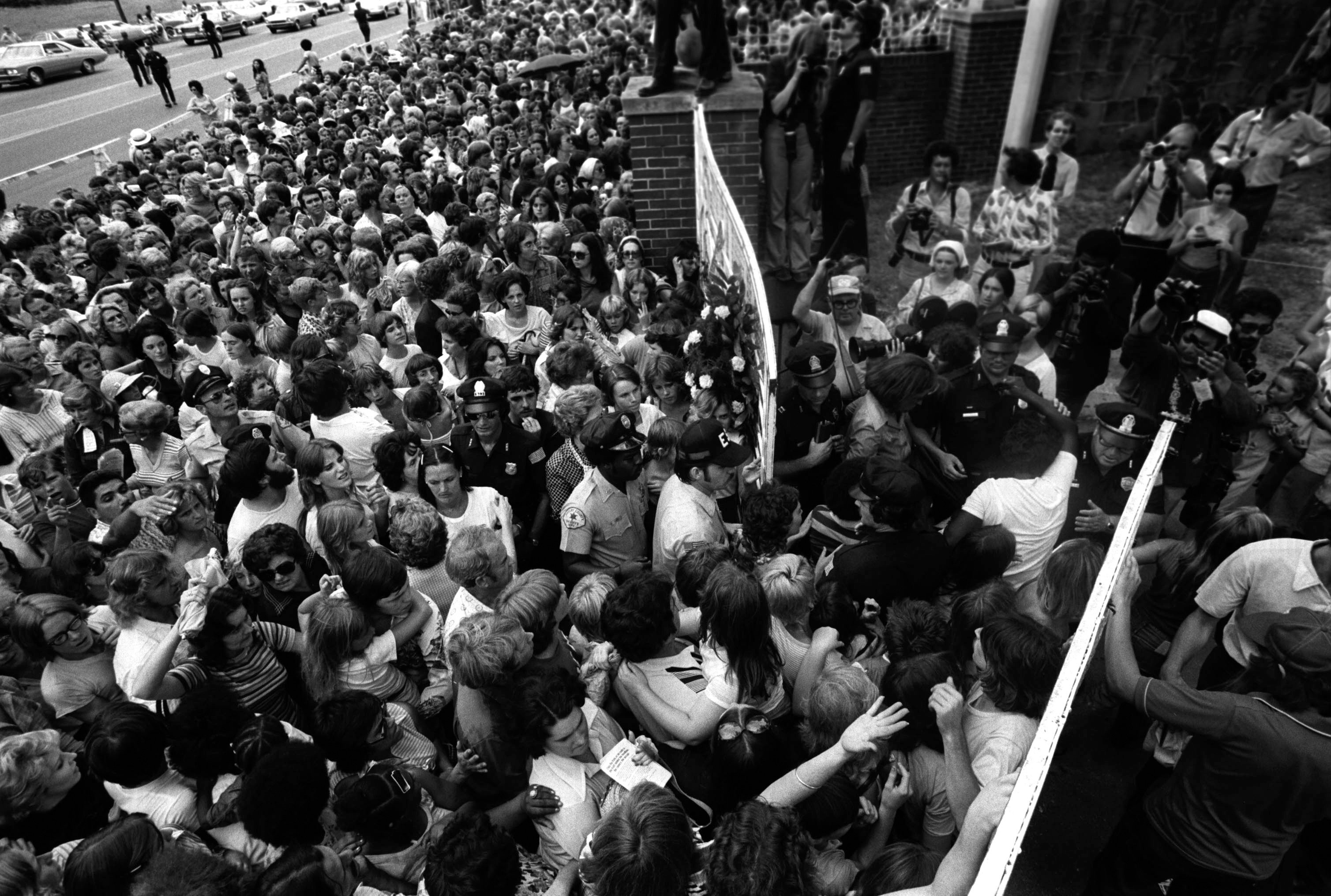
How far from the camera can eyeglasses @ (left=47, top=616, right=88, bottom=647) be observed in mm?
2771

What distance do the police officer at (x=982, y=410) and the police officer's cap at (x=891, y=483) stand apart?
1122mm

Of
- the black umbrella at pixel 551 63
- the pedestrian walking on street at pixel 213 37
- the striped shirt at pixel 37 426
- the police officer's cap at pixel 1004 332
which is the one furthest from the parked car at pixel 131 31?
the police officer's cap at pixel 1004 332

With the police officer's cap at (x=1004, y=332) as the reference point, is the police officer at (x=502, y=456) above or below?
below

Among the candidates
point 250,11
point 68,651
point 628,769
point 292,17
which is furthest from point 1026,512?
point 250,11

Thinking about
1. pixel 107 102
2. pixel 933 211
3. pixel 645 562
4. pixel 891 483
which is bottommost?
pixel 107 102

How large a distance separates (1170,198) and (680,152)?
404 centimetres

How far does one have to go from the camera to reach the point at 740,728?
7.43 ft

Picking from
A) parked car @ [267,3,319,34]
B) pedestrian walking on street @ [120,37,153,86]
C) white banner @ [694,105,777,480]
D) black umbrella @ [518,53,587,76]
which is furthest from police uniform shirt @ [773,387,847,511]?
parked car @ [267,3,319,34]

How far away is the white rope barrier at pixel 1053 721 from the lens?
5.18 feet

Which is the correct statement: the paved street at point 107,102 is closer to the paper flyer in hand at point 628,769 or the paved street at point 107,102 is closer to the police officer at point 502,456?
the police officer at point 502,456

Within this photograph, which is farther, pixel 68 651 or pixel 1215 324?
pixel 1215 324

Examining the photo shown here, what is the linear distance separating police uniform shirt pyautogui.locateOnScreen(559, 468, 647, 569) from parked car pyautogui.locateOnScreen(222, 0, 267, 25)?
158 ft

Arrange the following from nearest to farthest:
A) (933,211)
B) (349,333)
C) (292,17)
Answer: (349,333) → (933,211) → (292,17)

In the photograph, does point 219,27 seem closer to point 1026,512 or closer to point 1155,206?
point 1155,206
